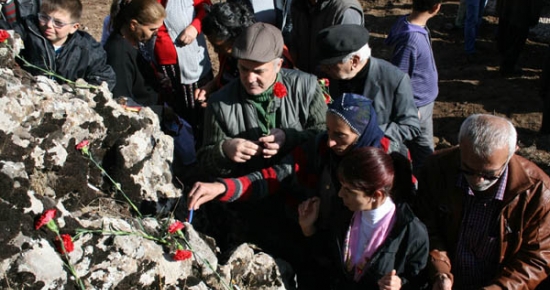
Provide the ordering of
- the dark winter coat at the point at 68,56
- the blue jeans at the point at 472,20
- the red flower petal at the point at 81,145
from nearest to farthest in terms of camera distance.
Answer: the red flower petal at the point at 81,145, the dark winter coat at the point at 68,56, the blue jeans at the point at 472,20

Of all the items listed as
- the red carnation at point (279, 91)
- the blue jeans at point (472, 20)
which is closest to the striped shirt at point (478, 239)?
the red carnation at point (279, 91)

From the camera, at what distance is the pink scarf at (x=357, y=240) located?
10.3 ft

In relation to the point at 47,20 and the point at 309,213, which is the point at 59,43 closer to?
the point at 47,20

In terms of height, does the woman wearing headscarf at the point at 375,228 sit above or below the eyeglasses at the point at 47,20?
below

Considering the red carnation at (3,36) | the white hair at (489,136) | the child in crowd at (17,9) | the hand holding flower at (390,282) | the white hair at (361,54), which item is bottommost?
the hand holding flower at (390,282)

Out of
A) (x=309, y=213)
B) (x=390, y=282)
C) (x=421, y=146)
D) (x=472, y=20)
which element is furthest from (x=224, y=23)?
(x=472, y=20)

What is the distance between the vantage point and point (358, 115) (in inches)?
131

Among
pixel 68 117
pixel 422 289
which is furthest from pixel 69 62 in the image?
pixel 422 289

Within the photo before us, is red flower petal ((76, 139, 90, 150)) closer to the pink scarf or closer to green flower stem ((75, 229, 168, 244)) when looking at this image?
green flower stem ((75, 229, 168, 244))

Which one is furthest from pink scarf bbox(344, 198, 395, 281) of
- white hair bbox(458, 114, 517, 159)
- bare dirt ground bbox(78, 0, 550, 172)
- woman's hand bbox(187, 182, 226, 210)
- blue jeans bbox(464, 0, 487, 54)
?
blue jeans bbox(464, 0, 487, 54)

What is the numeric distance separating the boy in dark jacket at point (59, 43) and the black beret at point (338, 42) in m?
1.59

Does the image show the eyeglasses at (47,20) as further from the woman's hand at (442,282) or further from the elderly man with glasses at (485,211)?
the woman's hand at (442,282)

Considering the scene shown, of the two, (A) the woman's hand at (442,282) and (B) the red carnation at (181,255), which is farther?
(A) the woman's hand at (442,282)

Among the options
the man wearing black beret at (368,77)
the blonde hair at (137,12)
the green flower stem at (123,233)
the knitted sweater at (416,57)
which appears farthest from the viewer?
the knitted sweater at (416,57)
